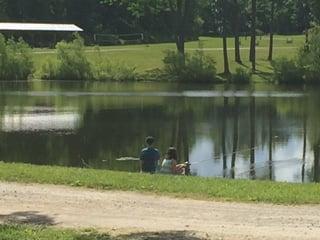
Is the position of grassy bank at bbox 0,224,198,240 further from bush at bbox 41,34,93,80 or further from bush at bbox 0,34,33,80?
bush at bbox 0,34,33,80

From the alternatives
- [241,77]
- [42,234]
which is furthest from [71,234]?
[241,77]

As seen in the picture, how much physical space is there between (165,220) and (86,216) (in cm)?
150

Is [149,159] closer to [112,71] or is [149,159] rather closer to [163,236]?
[163,236]

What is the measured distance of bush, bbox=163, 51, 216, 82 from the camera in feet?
232

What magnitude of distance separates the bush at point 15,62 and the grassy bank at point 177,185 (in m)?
56.5

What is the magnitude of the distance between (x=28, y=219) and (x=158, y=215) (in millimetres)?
2375

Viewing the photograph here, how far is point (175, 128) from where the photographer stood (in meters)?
36.3

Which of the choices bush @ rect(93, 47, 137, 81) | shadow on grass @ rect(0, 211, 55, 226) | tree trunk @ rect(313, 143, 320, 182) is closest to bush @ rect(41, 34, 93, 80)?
bush @ rect(93, 47, 137, 81)

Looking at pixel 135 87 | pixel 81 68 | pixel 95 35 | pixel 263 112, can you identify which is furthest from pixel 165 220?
pixel 95 35

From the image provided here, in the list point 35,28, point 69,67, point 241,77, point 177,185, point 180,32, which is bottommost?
point 241,77

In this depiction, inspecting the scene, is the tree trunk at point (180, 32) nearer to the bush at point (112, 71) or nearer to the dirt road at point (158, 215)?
the bush at point (112, 71)

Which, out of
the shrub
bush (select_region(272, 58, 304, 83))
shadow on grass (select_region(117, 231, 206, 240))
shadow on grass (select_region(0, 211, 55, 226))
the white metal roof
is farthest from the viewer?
the white metal roof

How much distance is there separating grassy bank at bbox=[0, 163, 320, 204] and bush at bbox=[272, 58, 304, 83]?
53.1m

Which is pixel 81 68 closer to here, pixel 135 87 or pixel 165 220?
pixel 135 87
